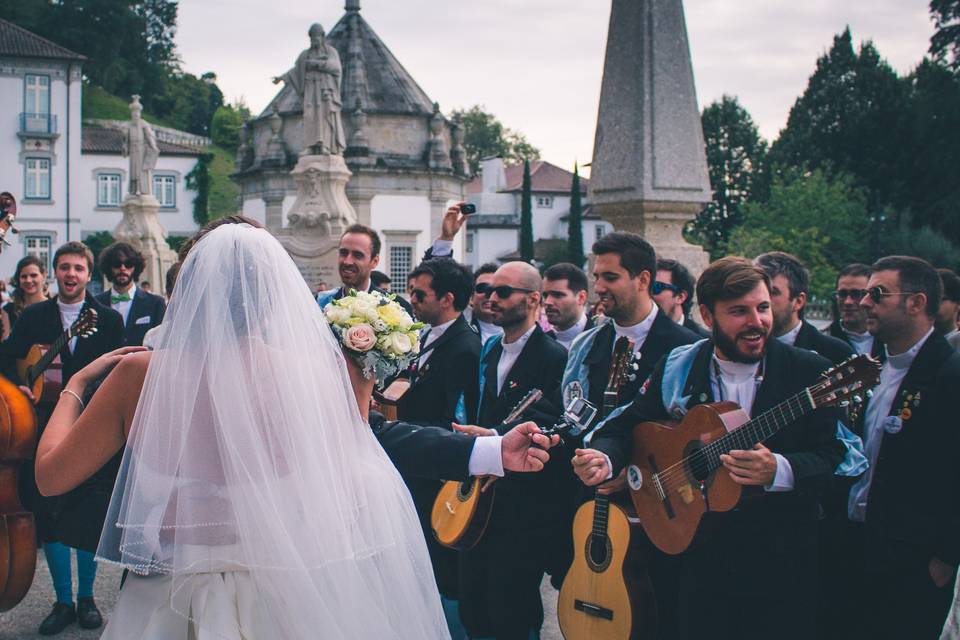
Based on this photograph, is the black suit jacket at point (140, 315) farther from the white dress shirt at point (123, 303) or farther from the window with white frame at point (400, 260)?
the window with white frame at point (400, 260)

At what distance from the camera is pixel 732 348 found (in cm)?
414

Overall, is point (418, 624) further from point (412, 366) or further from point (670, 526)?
point (412, 366)

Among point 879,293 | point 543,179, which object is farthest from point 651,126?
point 543,179

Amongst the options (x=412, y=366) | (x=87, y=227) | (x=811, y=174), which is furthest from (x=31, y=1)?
(x=412, y=366)

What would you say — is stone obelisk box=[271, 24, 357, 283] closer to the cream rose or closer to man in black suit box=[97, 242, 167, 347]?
man in black suit box=[97, 242, 167, 347]

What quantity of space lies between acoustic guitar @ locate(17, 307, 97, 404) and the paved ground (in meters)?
1.49

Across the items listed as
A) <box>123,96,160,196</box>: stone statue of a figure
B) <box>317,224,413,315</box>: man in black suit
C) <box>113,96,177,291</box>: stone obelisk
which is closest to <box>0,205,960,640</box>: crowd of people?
<box>317,224,413,315</box>: man in black suit

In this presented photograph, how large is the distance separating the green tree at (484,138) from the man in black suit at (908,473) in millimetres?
88289

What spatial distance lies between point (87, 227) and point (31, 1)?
3052 cm

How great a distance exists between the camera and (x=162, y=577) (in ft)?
9.86

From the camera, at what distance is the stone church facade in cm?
4912

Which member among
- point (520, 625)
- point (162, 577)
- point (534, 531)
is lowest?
point (520, 625)

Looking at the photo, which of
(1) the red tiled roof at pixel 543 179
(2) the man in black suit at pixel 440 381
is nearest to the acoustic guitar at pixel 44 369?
(2) the man in black suit at pixel 440 381

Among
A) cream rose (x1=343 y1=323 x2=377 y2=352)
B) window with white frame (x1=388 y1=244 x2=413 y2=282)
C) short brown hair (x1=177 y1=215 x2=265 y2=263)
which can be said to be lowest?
cream rose (x1=343 y1=323 x2=377 y2=352)
